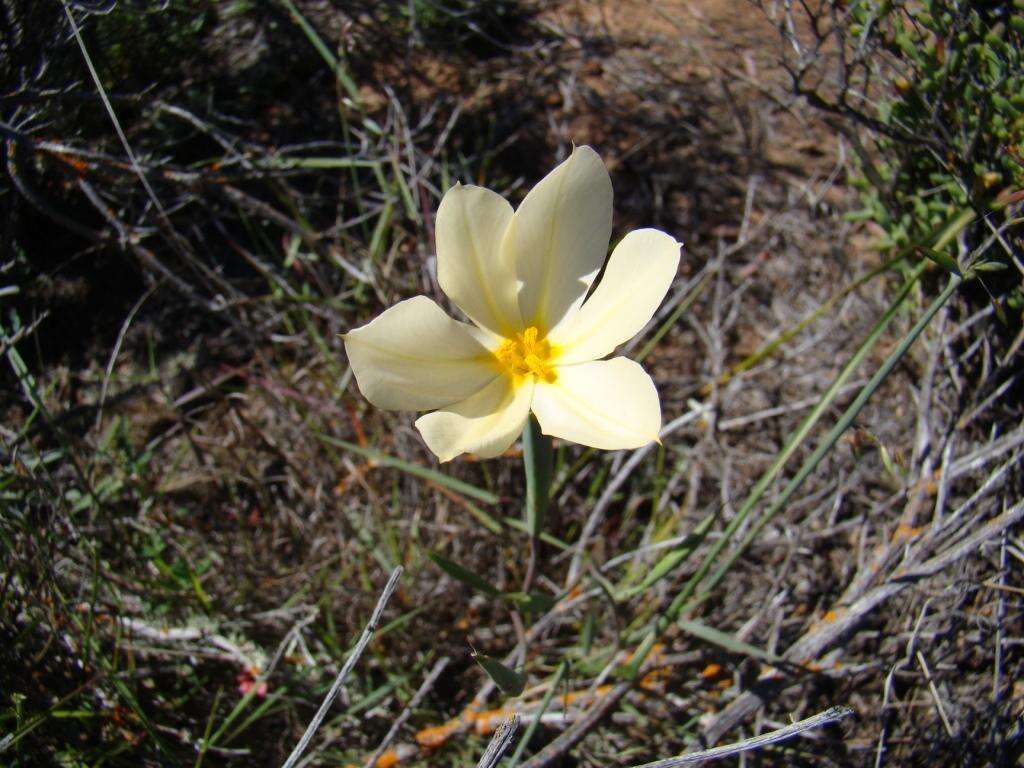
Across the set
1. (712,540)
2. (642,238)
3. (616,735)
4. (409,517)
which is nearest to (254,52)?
(409,517)

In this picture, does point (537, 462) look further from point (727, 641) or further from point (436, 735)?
point (436, 735)

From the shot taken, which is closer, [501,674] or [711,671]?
[501,674]

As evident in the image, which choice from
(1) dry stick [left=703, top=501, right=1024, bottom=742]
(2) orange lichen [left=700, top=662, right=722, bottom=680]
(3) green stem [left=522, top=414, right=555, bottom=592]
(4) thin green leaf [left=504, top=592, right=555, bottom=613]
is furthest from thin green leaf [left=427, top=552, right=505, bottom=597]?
(2) orange lichen [left=700, top=662, right=722, bottom=680]

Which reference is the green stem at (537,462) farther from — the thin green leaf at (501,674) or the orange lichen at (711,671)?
the orange lichen at (711,671)

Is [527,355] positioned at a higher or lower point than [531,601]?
higher

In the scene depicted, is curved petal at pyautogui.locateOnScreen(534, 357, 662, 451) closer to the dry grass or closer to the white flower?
the white flower

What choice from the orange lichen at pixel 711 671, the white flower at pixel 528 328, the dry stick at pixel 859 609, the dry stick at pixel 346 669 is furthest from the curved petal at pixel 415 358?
the orange lichen at pixel 711 671

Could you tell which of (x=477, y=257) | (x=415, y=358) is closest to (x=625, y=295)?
(x=477, y=257)
